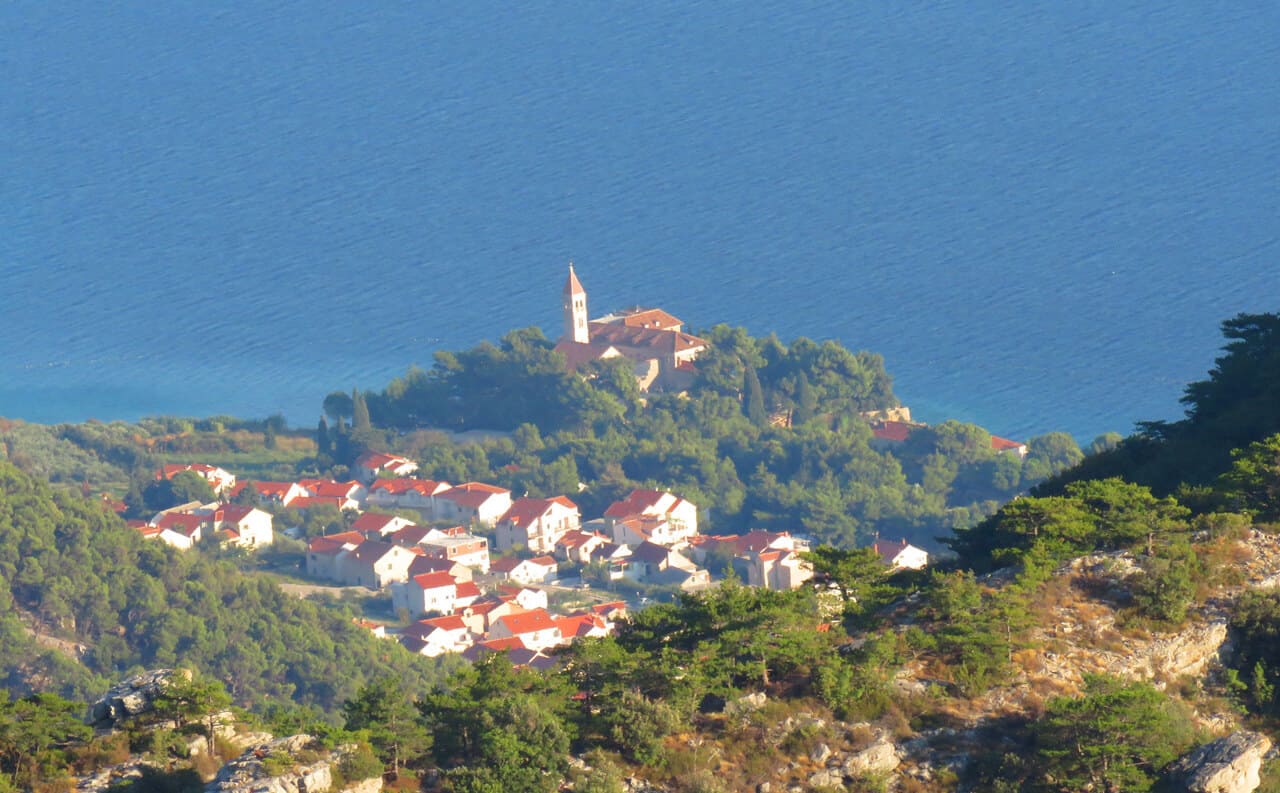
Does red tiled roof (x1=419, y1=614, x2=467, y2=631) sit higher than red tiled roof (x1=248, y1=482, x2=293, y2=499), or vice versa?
red tiled roof (x1=248, y1=482, x2=293, y2=499)

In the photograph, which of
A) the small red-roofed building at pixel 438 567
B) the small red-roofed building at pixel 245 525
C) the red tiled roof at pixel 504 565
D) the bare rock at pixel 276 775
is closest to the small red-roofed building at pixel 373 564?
the small red-roofed building at pixel 438 567

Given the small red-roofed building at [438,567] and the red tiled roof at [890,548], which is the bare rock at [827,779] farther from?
the red tiled roof at [890,548]

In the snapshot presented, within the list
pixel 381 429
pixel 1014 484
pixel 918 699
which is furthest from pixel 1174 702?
pixel 381 429

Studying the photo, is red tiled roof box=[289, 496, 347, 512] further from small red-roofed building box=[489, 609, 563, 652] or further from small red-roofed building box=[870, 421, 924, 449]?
small red-roofed building box=[870, 421, 924, 449]

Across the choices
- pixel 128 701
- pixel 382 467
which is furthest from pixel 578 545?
pixel 128 701

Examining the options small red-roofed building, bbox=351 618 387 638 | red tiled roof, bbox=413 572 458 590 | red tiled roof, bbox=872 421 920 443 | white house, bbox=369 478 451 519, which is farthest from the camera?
red tiled roof, bbox=872 421 920 443

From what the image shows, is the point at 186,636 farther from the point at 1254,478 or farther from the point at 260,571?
the point at 1254,478

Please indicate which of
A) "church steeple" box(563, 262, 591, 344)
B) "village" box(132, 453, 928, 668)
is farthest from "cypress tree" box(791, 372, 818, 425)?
"village" box(132, 453, 928, 668)
